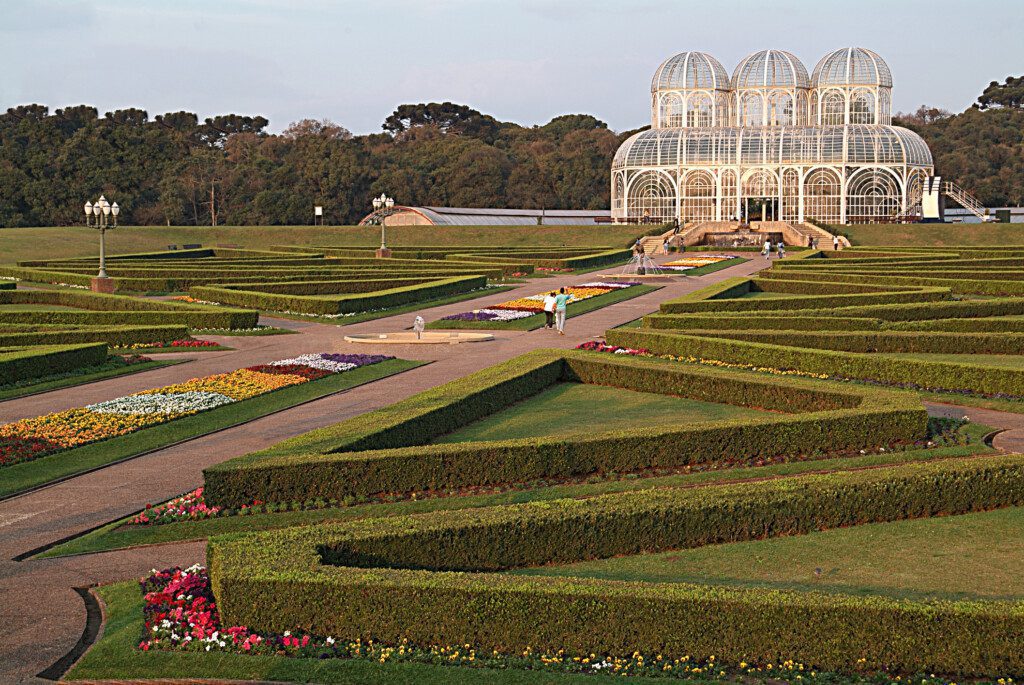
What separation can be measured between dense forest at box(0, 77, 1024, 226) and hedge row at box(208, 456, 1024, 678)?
81.7m

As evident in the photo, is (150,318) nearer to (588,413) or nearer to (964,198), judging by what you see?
(588,413)

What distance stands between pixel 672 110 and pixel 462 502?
79391 millimetres

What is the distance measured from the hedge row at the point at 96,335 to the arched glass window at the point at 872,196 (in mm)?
61690

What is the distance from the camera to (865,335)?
75.3ft

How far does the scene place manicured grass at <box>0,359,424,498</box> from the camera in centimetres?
1396

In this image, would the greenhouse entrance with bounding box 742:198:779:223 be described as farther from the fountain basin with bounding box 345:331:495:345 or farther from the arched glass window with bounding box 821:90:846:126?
the fountain basin with bounding box 345:331:495:345

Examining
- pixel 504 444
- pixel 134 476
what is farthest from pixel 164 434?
pixel 504 444

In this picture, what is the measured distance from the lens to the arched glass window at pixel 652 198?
8394cm

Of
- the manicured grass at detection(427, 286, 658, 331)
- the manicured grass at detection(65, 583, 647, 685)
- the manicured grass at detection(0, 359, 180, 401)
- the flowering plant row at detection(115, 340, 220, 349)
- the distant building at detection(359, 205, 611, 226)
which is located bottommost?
the manicured grass at detection(65, 583, 647, 685)

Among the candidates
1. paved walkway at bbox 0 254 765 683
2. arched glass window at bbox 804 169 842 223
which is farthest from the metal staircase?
paved walkway at bbox 0 254 765 683

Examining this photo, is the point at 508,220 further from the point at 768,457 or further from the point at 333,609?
the point at 333,609

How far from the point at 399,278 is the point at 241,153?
6833cm

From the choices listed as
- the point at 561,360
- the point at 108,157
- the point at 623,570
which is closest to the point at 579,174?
the point at 108,157

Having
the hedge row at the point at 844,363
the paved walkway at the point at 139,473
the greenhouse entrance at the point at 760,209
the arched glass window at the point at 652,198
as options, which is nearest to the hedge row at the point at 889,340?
the hedge row at the point at 844,363
